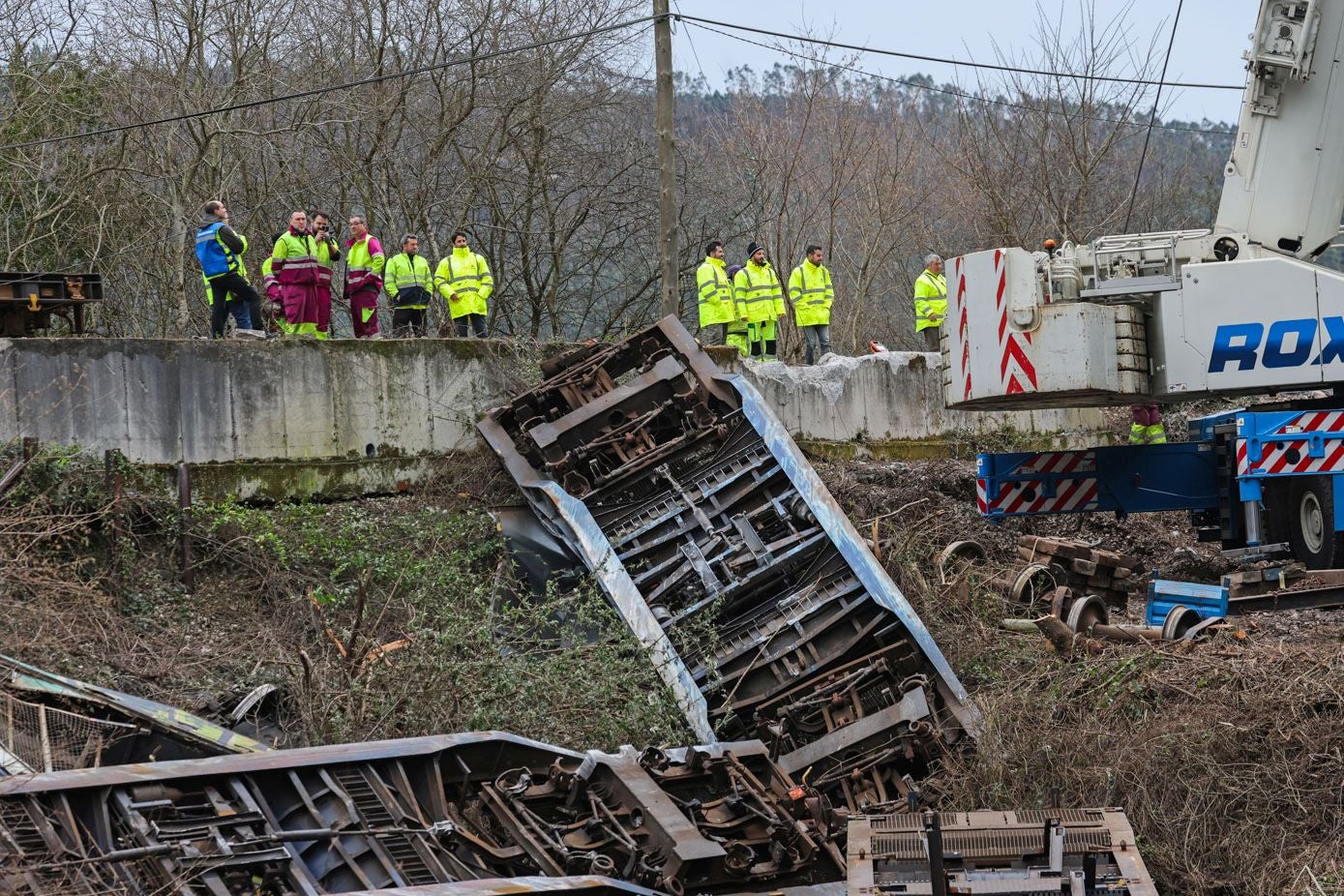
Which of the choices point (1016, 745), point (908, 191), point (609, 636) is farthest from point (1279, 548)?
point (908, 191)

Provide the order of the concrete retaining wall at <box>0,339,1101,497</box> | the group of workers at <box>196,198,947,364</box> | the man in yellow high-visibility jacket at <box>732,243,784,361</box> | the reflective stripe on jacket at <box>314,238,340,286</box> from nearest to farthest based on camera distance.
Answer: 1. the concrete retaining wall at <box>0,339,1101,497</box>
2. the group of workers at <box>196,198,947,364</box>
3. the reflective stripe on jacket at <box>314,238,340,286</box>
4. the man in yellow high-visibility jacket at <box>732,243,784,361</box>

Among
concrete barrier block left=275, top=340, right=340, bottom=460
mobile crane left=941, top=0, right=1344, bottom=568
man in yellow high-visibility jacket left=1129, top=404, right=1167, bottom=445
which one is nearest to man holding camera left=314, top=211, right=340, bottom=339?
concrete barrier block left=275, top=340, right=340, bottom=460

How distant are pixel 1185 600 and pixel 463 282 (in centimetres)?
824

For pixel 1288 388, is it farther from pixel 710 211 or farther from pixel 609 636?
pixel 710 211

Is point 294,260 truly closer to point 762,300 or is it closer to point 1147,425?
point 762,300

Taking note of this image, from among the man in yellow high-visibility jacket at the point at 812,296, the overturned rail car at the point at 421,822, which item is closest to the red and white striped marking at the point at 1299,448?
the overturned rail car at the point at 421,822

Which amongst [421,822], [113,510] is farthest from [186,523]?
[421,822]

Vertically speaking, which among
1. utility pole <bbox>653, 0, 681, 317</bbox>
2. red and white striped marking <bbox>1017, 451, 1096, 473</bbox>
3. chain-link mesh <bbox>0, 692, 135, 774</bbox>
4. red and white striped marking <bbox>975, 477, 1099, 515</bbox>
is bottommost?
chain-link mesh <bbox>0, 692, 135, 774</bbox>

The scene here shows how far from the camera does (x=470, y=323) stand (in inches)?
611

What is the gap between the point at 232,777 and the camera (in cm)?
624

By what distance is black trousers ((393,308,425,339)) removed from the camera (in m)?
15.1

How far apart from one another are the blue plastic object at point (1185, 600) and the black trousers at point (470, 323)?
25.9ft

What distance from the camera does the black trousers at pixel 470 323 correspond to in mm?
15508

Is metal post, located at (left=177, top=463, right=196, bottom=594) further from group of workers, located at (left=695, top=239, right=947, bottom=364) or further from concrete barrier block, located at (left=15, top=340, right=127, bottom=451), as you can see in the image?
group of workers, located at (left=695, top=239, right=947, bottom=364)
